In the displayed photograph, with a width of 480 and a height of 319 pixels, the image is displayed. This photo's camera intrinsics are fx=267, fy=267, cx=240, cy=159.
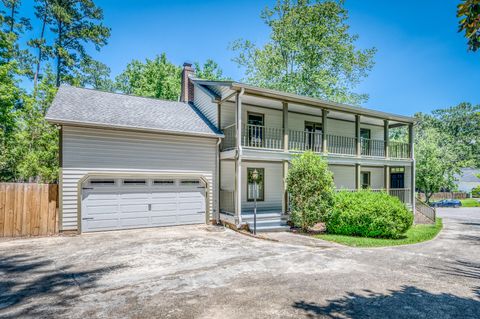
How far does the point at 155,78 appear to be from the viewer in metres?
31.4

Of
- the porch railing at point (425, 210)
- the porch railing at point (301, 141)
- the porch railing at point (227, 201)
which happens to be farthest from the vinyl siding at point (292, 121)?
the porch railing at point (425, 210)

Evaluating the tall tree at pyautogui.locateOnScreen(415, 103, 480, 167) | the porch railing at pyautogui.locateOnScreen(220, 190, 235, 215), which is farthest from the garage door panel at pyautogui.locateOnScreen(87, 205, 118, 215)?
the tall tree at pyautogui.locateOnScreen(415, 103, 480, 167)

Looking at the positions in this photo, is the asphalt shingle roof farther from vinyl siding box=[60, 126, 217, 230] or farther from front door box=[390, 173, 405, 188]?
front door box=[390, 173, 405, 188]

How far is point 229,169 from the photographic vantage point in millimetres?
14492

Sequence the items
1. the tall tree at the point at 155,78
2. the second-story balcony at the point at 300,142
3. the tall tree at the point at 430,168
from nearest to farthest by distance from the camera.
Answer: the second-story balcony at the point at 300,142 → the tall tree at the point at 430,168 → the tall tree at the point at 155,78

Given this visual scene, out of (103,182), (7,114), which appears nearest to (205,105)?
(103,182)

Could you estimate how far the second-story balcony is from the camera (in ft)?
45.1

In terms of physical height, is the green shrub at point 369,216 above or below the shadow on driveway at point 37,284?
above

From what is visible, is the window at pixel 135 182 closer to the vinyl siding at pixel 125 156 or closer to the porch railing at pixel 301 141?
the vinyl siding at pixel 125 156

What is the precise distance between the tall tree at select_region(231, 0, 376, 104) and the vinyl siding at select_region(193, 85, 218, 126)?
14677 millimetres

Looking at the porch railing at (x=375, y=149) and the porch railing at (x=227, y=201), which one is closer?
the porch railing at (x=227, y=201)

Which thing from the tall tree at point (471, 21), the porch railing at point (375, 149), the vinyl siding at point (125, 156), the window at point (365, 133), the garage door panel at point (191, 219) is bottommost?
the garage door panel at point (191, 219)

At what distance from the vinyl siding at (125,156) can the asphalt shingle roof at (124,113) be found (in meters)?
0.43

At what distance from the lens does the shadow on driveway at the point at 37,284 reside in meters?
4.67
